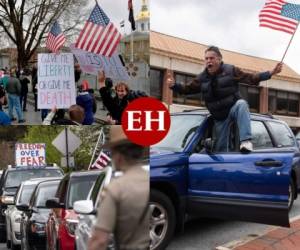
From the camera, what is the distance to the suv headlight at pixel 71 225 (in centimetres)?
175

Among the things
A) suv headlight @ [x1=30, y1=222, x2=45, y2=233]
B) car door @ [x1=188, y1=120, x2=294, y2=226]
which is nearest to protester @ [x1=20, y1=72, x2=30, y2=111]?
suv headlight @ [x1=30, y1=222, x2=45, y2=233]

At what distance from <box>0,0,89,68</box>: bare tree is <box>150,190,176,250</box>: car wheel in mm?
702

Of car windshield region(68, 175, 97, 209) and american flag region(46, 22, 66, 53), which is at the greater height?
american flag region(46, 22, 66, 53)

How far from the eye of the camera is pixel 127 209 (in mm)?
1484

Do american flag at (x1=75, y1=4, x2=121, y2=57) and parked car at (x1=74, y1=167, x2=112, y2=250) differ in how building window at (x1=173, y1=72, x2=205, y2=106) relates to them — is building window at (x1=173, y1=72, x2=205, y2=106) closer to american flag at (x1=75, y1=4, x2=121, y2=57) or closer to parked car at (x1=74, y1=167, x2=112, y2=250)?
american flag at (x1=75, y1=4, x2=121, y2=57)

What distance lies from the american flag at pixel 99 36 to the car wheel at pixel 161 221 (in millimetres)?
579

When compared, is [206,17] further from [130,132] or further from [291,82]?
[130,132]

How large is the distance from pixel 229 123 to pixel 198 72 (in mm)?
248

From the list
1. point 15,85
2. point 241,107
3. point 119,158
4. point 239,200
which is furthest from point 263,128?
point 15,85

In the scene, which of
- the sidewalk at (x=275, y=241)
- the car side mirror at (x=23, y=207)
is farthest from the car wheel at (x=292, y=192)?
the car side mirror at (x=23, y=207)

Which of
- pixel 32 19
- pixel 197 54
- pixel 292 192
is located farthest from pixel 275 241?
→ pixel 32 19

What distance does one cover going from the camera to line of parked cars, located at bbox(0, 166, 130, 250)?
5.67ft

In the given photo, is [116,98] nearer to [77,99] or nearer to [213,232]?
[77,99]

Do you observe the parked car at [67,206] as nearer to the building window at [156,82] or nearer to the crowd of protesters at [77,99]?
the crowd of protesters at [77,99]
